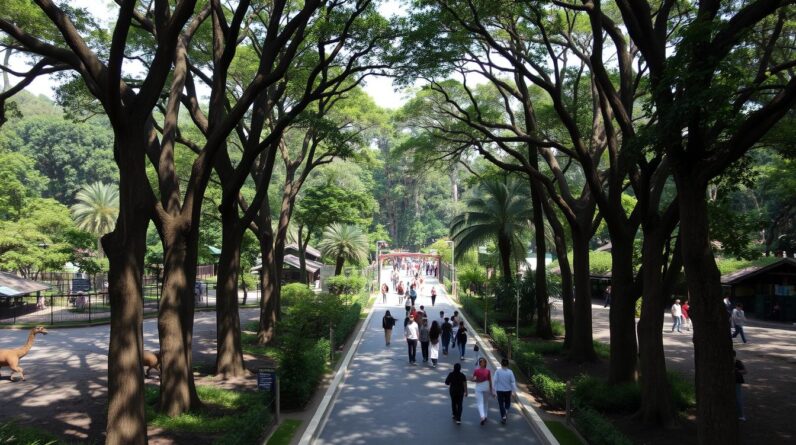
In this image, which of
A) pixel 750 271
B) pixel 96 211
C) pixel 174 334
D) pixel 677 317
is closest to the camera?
pixel 174 334

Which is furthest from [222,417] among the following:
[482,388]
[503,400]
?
[503,400]

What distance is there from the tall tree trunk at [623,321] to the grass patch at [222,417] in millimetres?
7986

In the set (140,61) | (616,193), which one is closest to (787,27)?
(616,193)

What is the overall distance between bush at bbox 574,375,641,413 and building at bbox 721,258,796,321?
804 inches

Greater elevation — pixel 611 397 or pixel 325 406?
pixel 611 397

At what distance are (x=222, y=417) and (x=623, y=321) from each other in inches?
356

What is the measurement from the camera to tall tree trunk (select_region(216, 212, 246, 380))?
1537 centimetres

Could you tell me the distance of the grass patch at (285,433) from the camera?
1044 cm

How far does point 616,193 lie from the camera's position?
12.7 meters

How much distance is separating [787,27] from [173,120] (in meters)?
15.0

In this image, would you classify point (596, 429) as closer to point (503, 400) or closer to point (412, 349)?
point (503, 400)

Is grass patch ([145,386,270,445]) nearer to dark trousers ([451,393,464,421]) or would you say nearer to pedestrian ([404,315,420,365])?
dark trousers ([451,393,464,421])

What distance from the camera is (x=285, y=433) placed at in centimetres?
1090

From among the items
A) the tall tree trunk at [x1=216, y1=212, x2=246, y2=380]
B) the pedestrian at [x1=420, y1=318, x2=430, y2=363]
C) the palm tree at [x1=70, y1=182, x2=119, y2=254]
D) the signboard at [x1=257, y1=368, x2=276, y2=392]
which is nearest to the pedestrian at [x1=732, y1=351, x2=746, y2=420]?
the pedestrian at [x1=420, y1=318, x2=430, y2=363]
